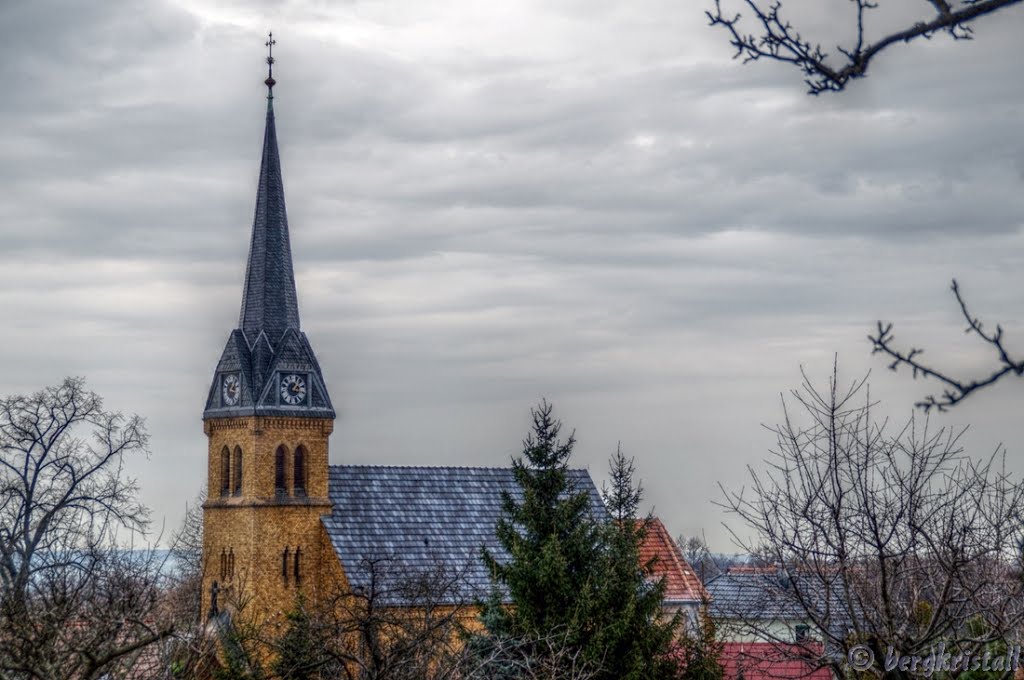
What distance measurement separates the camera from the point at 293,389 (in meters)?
43.0

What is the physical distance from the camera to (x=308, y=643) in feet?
53.5

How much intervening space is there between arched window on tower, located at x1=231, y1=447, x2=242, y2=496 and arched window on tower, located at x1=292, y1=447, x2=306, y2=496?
1837 millimetres

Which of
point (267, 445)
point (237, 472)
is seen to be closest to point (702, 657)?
point (267, 445)

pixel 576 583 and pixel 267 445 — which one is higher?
pixel 267 445

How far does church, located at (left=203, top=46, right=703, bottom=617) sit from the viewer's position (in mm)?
41406

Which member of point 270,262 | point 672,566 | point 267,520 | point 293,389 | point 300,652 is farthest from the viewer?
point 672,566

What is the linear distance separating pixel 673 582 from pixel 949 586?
1404 inches

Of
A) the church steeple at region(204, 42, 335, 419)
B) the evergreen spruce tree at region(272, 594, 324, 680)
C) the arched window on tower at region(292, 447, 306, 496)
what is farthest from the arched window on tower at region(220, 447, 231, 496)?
the evergreen spruce tree at region(272, 594, 324, 680)

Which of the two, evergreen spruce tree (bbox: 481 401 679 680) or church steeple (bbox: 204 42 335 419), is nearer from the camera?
evergreen spruce tree (bbox: 481 401 679 680)

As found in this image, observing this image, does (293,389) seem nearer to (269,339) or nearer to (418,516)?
(269,339)

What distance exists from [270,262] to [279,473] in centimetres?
741

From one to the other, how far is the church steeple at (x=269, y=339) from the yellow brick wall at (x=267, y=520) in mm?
657

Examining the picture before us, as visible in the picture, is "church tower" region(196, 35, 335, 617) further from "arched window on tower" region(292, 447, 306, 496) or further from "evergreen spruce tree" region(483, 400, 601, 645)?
"evergreen spruce tree" region(483, 400, 601, 645)

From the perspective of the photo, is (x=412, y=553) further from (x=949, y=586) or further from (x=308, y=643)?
(x=949, y=586)
